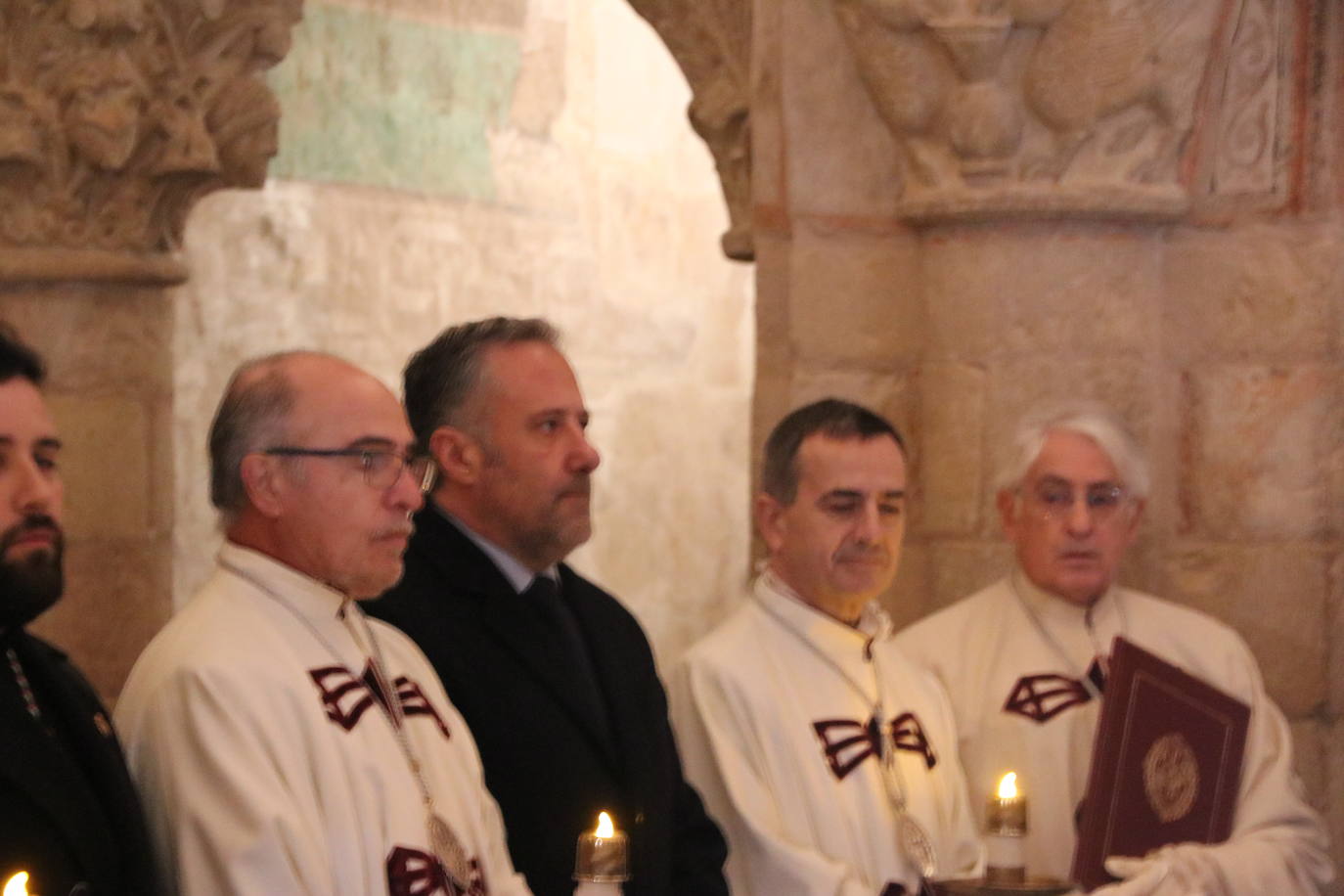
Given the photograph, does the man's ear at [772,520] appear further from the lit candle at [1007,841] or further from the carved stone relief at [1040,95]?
the carved stone relief at [1040,95]

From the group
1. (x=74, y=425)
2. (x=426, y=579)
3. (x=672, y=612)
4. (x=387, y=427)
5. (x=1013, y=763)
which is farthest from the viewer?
(x=672, y=612)

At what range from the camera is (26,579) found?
281 centimetres

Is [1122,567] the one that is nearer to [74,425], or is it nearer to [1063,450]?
[1063,450]

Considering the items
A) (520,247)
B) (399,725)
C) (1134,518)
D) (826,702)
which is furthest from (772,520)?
(520,247)

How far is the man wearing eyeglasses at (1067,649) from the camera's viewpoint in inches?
167

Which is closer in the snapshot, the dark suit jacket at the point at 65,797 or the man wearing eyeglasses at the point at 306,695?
the dark suit jacket at the point at 65,797

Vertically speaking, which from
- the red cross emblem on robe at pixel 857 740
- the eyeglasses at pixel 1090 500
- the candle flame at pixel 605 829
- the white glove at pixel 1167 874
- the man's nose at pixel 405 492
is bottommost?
the white glove at pixel 1167 874

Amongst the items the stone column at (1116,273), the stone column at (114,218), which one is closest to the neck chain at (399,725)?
the stone column at (1116,273)

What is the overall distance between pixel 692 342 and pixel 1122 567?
158 inches

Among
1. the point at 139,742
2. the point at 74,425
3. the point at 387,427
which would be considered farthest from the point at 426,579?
the point at 74,425

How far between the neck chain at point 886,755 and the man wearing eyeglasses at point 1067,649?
336 mm

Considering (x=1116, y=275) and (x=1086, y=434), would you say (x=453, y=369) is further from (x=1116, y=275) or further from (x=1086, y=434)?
(x=1116, y=275)

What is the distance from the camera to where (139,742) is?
303 centimetres

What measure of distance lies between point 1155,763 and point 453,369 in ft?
5.03
